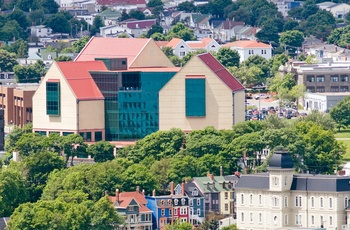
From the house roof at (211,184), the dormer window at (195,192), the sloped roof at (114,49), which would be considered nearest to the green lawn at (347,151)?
the sloped roof at (114,49)

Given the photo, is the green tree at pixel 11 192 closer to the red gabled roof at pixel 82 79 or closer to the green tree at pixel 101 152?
the green tree at pixel 101 152

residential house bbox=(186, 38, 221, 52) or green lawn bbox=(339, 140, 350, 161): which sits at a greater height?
residential house bbox=(186, 38, 221, 52)

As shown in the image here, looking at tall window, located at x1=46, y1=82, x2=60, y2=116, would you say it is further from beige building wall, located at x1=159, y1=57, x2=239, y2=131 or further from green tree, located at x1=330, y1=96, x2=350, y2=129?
green tree, located at x1=330, y1=96, x2=350, y2=129

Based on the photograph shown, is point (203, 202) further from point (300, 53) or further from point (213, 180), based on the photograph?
point (300, 53)

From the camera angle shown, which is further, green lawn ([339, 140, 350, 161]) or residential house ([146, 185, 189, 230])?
green lawn ([339, 140, 350, 161])

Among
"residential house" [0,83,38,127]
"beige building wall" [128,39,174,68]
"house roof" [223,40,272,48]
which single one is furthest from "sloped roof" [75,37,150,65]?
"house roof" [223,40,272,48]

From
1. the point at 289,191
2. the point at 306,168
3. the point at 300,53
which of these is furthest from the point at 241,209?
the point at 300,53
